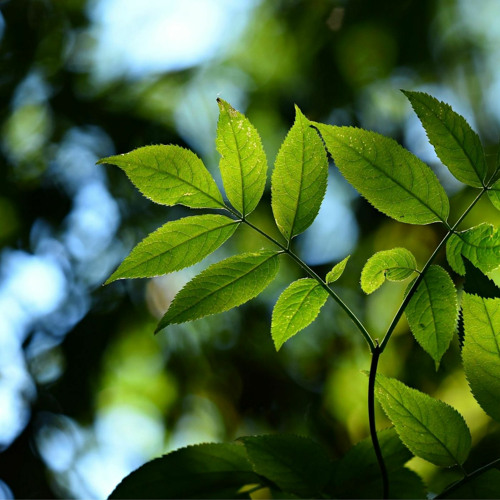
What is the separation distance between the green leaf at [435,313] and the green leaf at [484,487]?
98 millimetres

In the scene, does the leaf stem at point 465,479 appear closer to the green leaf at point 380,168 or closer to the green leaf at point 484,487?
the green leaf at point 484,487

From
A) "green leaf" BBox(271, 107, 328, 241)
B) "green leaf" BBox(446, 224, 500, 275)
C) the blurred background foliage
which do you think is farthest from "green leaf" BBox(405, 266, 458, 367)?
the blurred background foliage

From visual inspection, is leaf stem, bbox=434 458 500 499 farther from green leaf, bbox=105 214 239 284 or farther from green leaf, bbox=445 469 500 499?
green leaf, bbox=105 214 239 284

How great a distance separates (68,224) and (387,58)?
Answer: 5.17 ft

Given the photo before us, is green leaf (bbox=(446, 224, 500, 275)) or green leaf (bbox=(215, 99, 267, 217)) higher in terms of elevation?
green leaf (bbox=(215, 99, 267, 217))

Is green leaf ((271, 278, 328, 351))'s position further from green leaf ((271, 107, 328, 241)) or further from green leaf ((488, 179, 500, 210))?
green leaf ((488, 179, 500, 210))

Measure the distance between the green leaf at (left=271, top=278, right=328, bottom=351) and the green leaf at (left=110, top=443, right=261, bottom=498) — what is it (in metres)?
0.11

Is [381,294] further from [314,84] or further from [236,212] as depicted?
[236,212]

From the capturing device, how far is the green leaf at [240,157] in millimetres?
486

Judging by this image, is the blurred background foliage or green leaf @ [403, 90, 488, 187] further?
the blurred background foliage

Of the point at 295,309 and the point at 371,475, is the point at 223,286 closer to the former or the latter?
the point at 295,309

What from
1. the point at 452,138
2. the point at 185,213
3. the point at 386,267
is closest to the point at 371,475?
the point at 386,267

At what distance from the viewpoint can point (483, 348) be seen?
0.41m

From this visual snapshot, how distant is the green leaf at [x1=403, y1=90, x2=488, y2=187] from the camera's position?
437 mm
